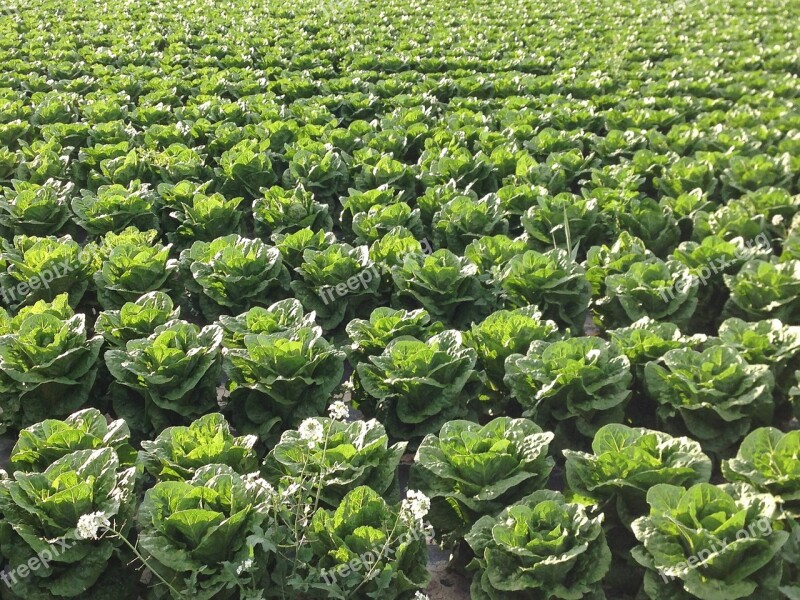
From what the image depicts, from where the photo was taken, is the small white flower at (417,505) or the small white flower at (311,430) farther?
the small white flower at (311,430)

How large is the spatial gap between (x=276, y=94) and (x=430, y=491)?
25.9 ft

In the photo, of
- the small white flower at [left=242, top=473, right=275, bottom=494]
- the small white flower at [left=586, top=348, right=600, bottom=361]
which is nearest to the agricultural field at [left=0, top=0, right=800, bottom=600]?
the small white flower at [left=242, top=473, right=275, bottom=494]

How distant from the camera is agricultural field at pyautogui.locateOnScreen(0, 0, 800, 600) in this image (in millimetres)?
3025

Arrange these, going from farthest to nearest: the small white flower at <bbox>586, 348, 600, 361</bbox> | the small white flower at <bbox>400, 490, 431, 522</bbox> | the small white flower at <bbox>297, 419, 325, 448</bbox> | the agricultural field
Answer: the small white flower at <bbox>586, 348, 600, 361</bbox>
the agricultural field
the small white flower at <bbox>297, 419, 325, 448</bbox>
the small white flower at <bbox>400, 490, 431, 522</bbox>

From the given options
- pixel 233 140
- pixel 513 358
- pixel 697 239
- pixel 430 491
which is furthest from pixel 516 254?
pixel 233 140

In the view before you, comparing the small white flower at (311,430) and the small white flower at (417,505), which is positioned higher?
the small white flower at (311,430)

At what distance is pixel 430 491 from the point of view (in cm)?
343

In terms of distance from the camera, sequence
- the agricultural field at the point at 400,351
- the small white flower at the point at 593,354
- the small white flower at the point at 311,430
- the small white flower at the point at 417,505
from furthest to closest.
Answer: the small white flower at the point at 593,354 → the agricultural field at the point at 400,351 → the small white flower at the point at 311,430 → the small white flower at the point at 417,505

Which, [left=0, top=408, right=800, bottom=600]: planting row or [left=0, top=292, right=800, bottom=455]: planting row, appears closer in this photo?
[left=0, top=408, right=800, bottom=600]: planting row

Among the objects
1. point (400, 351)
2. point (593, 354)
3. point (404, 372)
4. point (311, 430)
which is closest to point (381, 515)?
point (311, 430)

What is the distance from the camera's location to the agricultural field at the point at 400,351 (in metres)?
3.03

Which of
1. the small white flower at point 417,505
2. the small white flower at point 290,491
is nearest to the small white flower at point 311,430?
the small white flower at point 290,491

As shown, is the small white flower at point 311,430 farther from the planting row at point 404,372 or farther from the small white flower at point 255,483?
the planting row at point 404,372

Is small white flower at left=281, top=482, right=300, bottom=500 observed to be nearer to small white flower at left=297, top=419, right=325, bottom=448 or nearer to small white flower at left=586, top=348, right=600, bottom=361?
small white flower at left=297, top=419, right=325, bottom=448
